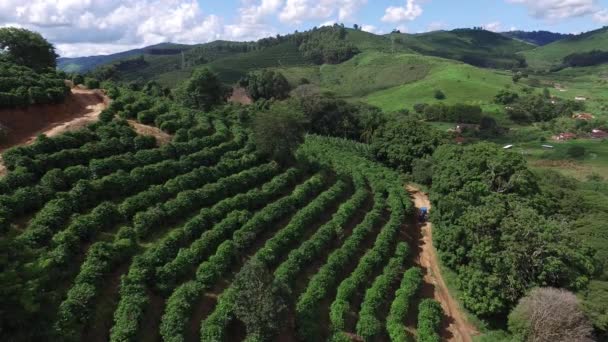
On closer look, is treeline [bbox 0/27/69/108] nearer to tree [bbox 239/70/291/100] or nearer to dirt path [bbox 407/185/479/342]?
dirt path [bbox 407/185/479/342]

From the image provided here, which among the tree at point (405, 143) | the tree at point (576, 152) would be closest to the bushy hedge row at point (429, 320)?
the tree at point (405, 143)

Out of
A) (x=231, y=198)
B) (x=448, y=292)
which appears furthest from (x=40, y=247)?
(x=448, y=292)

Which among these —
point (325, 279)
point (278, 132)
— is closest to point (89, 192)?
point (325, 279)

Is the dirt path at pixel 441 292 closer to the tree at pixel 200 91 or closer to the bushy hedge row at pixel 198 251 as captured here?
the bushy hedge row at pixel 198 251

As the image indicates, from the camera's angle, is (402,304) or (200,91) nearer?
(402,304)

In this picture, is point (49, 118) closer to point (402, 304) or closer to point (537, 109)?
point (402, 304)
